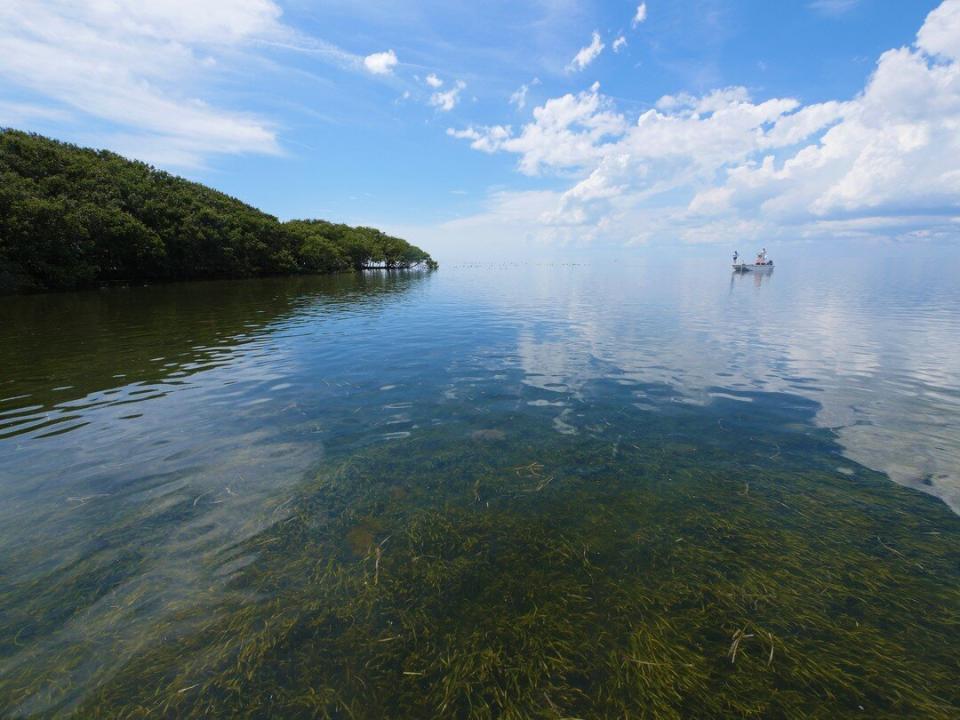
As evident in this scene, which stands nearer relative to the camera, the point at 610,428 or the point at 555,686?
the point at 555,686

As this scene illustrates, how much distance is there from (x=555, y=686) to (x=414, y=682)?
6.28ft

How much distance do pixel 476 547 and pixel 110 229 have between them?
8518 cm

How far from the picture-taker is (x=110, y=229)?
→ 62.2 m

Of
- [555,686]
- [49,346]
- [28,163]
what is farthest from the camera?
[28,163]

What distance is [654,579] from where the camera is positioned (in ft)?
22.8

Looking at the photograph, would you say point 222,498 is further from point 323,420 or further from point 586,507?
point 586,507

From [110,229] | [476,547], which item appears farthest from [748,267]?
[110,229]

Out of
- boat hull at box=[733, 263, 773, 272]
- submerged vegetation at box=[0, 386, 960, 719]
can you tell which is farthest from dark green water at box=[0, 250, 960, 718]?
boat hull at box=[733, 263, 773, 272]

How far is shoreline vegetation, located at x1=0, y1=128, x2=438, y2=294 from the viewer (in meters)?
52.1

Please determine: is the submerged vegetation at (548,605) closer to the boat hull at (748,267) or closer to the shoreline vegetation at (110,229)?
the shoreline vegetation at (110,229)

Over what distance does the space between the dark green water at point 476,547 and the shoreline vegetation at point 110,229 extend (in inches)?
2126

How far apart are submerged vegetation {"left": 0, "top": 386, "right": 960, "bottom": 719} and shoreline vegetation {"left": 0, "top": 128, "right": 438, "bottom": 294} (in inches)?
2838

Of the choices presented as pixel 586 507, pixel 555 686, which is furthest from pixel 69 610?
pixel 586 507

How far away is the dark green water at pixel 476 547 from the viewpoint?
5.12 m
